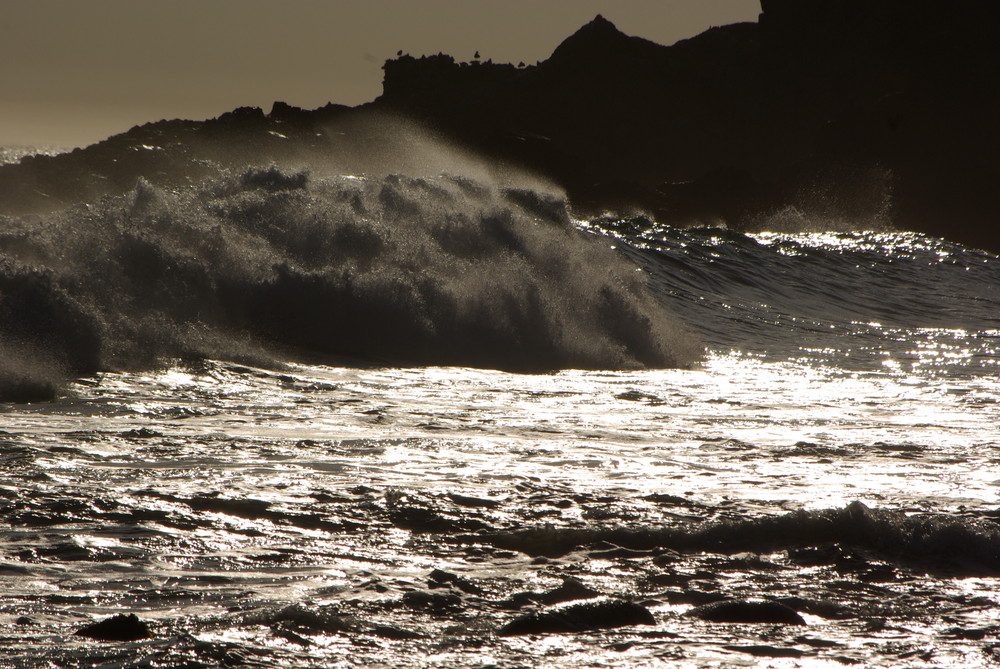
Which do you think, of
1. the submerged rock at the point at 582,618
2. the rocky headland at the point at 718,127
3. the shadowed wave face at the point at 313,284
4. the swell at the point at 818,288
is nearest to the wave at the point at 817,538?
the submerged rock at the point at 582,618

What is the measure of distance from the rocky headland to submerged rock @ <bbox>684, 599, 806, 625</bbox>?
32.4 m

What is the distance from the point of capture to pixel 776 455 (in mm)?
6312

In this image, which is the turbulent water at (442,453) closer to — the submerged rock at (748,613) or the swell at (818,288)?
the submerged rock at (748,613)

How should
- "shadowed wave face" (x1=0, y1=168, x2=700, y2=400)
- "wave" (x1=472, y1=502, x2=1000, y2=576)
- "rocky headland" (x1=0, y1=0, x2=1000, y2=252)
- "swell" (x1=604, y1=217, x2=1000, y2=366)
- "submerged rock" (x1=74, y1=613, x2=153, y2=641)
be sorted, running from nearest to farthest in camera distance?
"submerged rock" (x1=74, y1=613, x2=153, y2=641), "wave" (x1=472, y1=502, x2=1000, y2=576), "shadowed wave face" (x1=0, y1=168, x2=700, y2=400), "swell" (x1=604, y1=217, x2=1000, y2=366), "rocky headland" (x1=0, y1=0, x2=1000, y2=252)

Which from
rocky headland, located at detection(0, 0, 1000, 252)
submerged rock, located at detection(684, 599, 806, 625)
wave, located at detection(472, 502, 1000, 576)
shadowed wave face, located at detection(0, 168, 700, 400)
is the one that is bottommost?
submerged rock, located at detection(684, 599, 806, 625)

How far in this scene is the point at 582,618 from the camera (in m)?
3.48

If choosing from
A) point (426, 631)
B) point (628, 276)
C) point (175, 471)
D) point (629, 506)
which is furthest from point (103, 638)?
point (628, 276)

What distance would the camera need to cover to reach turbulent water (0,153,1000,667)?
3.44 m

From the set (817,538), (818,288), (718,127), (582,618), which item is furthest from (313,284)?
(718,127)

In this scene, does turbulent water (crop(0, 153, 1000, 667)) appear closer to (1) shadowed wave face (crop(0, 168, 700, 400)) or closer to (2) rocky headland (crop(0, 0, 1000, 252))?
(1) shadowed wave face (crop(0, 168, 700, 400))

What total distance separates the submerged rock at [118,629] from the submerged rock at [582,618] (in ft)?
3.55

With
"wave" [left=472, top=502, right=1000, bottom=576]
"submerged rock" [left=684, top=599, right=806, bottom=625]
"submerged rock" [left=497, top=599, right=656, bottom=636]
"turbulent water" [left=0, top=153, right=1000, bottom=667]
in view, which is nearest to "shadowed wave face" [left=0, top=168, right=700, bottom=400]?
"turbulent water" [left=0, top=153, right=1000, bottom=667]

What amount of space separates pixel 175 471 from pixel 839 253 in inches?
832

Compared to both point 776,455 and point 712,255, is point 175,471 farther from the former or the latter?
point 712,255
